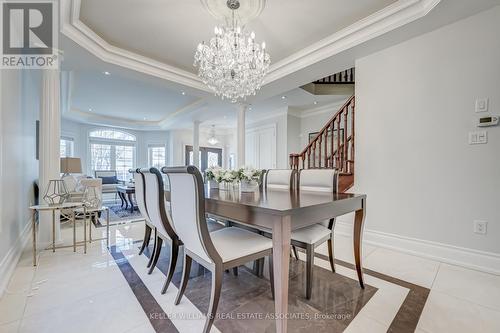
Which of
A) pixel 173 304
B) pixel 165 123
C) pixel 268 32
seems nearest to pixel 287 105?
pixel 268 32

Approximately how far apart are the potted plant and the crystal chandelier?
1.16 metres

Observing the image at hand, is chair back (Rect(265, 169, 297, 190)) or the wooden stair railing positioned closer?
chair back (Rect(265, 169, 297, 190))

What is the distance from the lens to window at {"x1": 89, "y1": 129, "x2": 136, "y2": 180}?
7.62 m

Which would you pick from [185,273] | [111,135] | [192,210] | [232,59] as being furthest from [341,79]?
[111,135]

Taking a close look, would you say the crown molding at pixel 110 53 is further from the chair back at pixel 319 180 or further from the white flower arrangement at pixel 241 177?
the chair back at pixel 319 180

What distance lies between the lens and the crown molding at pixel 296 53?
2182 mm

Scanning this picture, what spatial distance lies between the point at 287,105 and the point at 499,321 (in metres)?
5.15

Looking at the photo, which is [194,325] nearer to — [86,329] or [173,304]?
[173,304]

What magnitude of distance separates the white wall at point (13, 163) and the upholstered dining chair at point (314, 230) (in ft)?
7.72

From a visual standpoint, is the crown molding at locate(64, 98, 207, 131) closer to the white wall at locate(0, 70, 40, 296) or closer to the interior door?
the interior door

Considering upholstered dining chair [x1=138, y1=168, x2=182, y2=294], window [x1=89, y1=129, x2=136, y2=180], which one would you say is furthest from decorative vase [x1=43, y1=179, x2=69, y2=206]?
window [x1=89, y1=129, x2=136, y2=180]

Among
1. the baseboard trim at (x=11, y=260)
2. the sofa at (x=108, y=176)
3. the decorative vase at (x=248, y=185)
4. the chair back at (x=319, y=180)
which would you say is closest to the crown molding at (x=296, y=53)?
the chair back at (x=319, y=180)

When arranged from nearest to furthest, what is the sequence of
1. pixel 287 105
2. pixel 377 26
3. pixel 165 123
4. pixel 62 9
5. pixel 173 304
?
pixel 173 304 < pixel 62 9 < pixel 377 26 < pixel 287 105 < pixel 165 123

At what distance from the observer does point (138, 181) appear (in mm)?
2256
